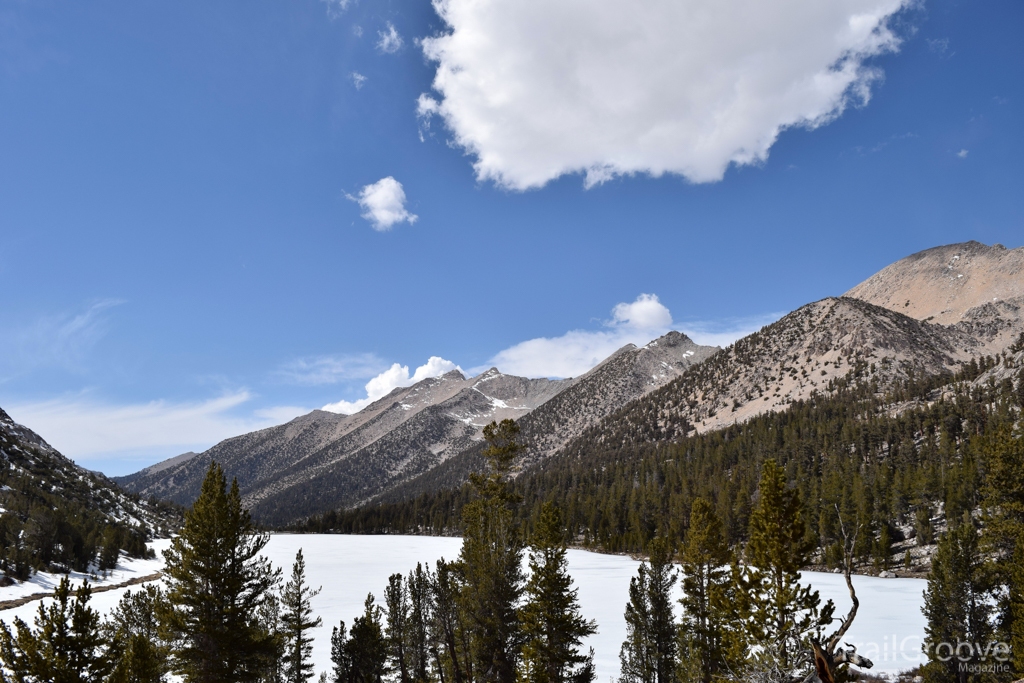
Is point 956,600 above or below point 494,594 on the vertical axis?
below

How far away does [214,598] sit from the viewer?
21719 mm

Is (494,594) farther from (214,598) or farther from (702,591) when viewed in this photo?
(214,598)

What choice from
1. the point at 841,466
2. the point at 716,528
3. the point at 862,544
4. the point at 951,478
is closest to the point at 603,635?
the point at 716,528

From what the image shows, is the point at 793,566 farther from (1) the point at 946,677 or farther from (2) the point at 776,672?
(1) the point at 946,677

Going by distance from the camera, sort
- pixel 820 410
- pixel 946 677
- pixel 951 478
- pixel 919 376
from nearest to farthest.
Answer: pixel 946 677, pixel 951 478, pixel 820 410, pixel 919 376

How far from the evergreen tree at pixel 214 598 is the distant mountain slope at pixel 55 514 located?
179 feet

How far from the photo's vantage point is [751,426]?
159750 mm

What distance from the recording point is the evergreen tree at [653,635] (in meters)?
33.9

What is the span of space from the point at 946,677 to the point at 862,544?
60737 mm

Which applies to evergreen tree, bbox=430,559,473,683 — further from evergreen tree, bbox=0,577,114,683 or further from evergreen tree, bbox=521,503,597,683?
evergreen tree, bbox=0,577,114,683

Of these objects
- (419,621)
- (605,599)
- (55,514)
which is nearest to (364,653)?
(419,621)

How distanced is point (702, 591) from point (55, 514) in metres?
88.2

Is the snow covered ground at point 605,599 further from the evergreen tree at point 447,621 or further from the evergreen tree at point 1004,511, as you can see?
the evergreen tree at point 1004,511

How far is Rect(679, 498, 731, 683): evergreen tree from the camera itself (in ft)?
93.0
